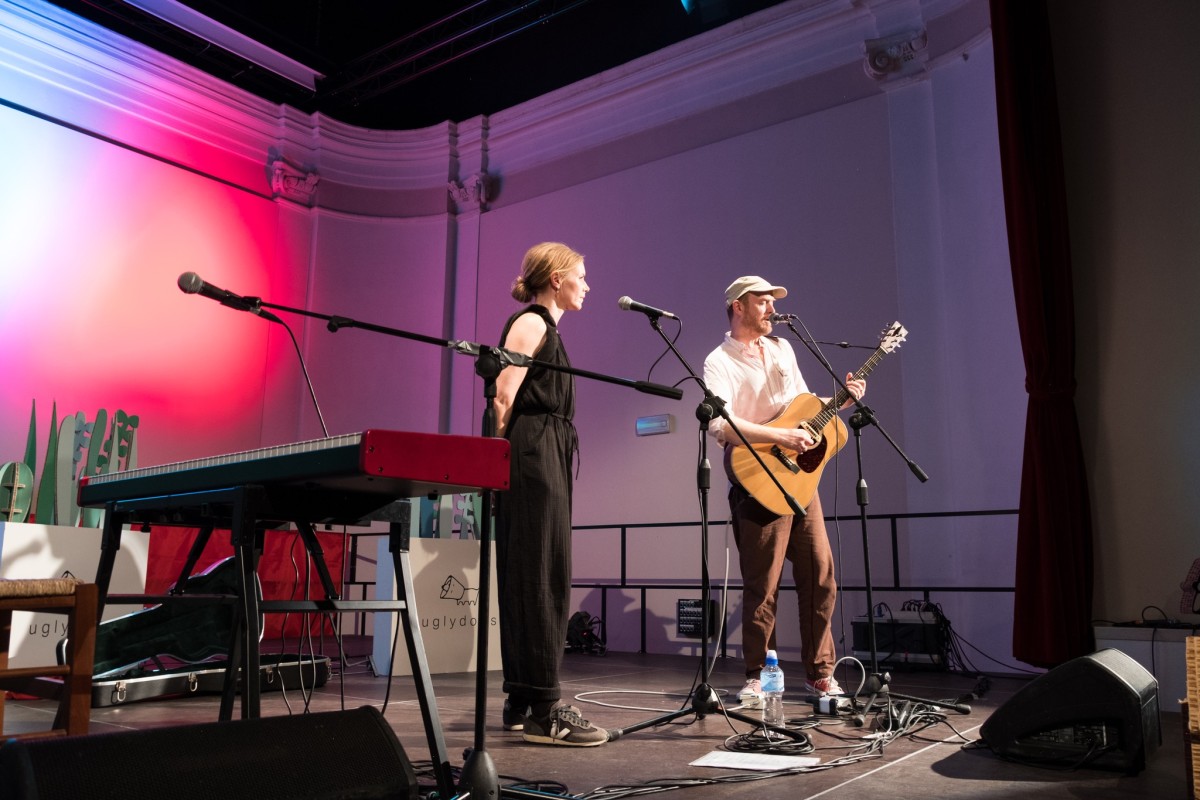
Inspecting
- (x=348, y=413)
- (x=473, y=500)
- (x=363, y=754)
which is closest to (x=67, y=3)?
(x=348, y=413)

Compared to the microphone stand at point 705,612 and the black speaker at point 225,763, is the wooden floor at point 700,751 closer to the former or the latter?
the microphone stand at point 705,612

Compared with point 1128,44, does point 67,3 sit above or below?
above

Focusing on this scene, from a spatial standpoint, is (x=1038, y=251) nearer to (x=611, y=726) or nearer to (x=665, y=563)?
(x=611, y=726)

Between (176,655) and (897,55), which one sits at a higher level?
(897,55)

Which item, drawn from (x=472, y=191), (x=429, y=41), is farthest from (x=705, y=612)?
(x=472, y=191)

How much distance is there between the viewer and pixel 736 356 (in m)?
3.69

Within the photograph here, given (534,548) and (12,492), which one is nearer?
(534,548)

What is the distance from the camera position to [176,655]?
12.4 ft

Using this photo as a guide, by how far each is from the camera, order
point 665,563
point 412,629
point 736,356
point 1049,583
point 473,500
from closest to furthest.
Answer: point 412,629
point 736,356
point 1049,583
point 473,500
point 665,563

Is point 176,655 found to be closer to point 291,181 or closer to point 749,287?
point 749,287

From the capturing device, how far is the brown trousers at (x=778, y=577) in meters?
3.44

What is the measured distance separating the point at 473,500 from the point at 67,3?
16.9ft

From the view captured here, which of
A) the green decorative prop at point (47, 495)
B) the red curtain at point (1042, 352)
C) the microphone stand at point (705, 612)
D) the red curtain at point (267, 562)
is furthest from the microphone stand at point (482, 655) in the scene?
the red curtain at point (267, 562)

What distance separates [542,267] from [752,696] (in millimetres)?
1682
